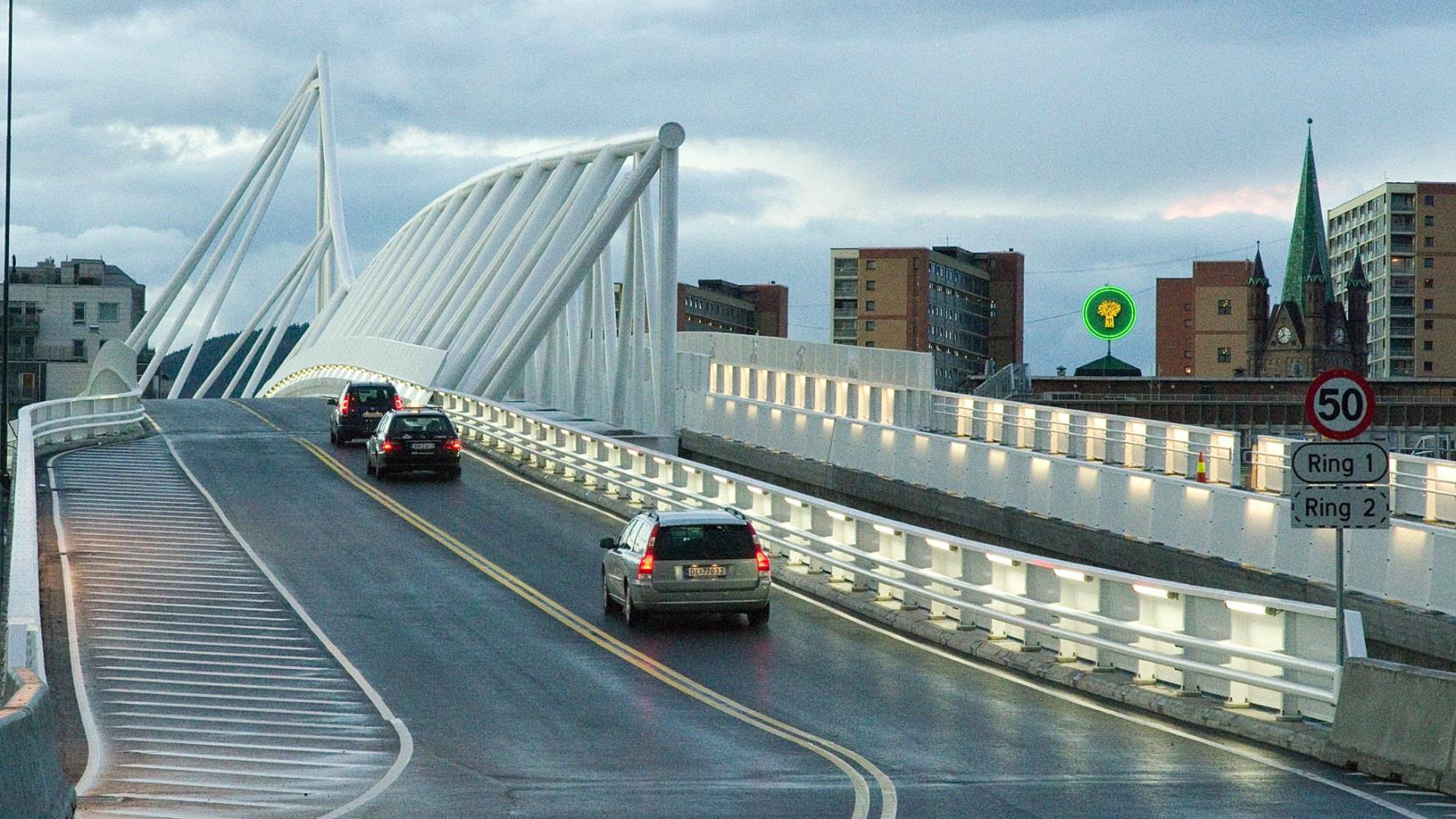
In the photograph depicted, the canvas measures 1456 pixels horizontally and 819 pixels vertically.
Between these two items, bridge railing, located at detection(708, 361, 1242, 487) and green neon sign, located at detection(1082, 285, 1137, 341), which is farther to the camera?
green neon sign, located at detection(1082, 285, 1137, 341)

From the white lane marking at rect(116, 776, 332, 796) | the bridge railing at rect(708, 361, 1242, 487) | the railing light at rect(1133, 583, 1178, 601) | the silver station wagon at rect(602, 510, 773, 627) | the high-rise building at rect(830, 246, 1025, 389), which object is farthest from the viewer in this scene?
the high-rise building at rect(830, 246, 1025, 389)

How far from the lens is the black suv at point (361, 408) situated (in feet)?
161

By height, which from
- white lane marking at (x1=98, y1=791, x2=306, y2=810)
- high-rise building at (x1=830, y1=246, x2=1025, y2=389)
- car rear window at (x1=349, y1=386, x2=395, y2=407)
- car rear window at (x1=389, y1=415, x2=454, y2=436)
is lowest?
white lane marking at (x1=98, y1=791, x2=306, y2=810)

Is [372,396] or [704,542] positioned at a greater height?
[372,396]

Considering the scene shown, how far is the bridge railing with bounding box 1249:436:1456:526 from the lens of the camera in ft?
101

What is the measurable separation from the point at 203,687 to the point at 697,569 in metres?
6.67

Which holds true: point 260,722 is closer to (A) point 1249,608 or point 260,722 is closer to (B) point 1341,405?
(A) point 1249,608

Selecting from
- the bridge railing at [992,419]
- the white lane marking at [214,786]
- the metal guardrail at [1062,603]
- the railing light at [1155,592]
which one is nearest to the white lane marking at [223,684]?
the white lane marking at [214,786]

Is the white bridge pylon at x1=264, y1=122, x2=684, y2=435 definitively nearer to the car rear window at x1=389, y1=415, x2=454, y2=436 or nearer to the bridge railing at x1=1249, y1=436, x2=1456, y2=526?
the car rear window at x1=389, y1=415, x2=454, y2=436

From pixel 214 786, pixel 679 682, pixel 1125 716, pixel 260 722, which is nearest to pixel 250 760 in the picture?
pixel 214 786

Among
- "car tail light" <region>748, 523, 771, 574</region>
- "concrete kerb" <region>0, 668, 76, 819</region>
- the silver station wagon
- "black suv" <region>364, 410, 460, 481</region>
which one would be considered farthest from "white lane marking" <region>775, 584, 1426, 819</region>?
"black suv" <region>364, 410, 460, 481</region>

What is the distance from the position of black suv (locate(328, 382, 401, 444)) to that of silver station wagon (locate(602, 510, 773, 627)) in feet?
88.0

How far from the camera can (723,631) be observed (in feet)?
76.0

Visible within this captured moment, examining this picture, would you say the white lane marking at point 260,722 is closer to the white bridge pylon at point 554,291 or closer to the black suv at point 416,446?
the black suv at point 416,446
